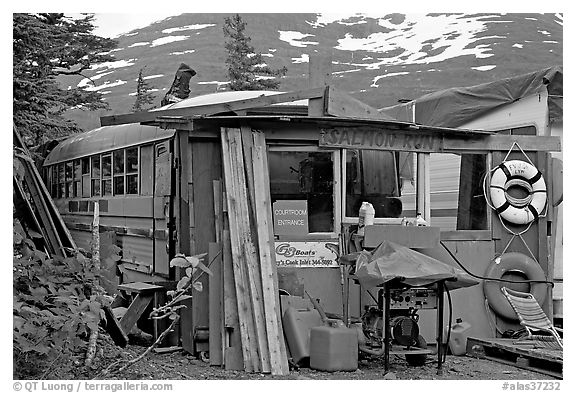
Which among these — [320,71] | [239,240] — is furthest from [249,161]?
[320,71]

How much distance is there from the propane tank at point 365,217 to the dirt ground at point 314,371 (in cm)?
152

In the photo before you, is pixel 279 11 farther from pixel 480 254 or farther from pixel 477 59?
pixel 477 59

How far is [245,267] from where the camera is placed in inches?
318

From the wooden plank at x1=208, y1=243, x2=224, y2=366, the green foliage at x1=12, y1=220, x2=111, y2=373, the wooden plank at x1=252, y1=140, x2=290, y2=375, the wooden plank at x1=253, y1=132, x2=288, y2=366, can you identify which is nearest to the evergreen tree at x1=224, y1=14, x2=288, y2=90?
the wooden plank at x1=253, y1=132, x2=288, y2=366

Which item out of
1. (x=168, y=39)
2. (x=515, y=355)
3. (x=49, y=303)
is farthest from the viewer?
(x=168, y=39)

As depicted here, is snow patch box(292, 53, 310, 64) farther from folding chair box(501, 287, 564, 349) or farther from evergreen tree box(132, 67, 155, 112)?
folding chair box(501, 287, 564, 349)

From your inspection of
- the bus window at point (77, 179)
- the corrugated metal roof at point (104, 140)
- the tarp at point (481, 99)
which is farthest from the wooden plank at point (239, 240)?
the bus window at point (77, 179)

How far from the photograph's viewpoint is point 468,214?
10508 mm

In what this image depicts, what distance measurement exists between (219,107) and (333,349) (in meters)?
3.06

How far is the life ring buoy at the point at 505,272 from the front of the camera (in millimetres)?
9414

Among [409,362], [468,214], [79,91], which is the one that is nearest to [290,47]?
[79,91]

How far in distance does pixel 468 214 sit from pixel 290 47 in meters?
33.9

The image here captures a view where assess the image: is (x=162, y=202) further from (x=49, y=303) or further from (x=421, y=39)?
(x=421, y=39)

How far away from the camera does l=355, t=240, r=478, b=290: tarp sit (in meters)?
7.45
